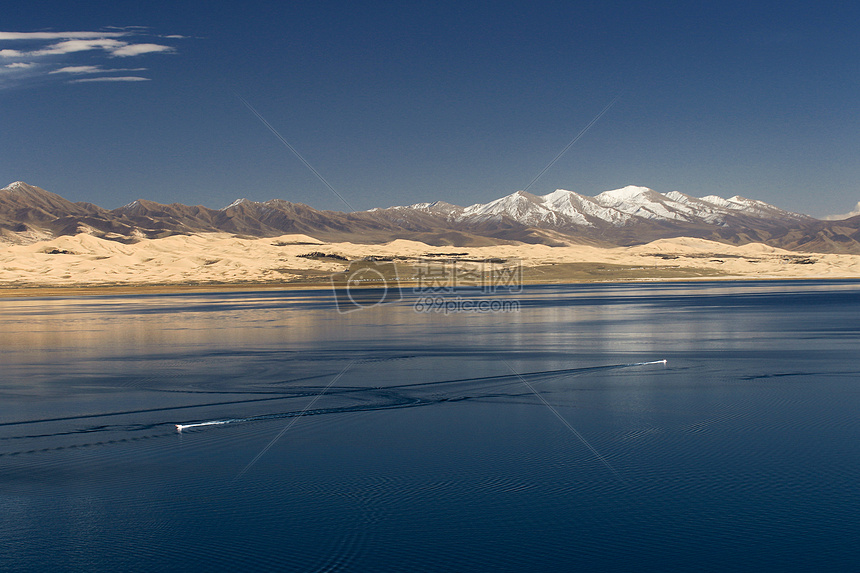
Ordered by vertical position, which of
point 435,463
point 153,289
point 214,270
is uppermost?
point 214,270

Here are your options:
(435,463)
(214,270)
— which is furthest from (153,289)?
(435,463)

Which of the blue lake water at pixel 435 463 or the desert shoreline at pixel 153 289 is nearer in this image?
the blue lake water at pixel 435 463

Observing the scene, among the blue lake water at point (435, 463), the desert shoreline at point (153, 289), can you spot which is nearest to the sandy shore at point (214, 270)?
the desert shoreline at point (153, 289)

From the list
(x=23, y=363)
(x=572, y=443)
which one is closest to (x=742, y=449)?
(x=572, y=443)

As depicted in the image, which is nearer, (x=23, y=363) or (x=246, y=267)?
(x=23, y=363)

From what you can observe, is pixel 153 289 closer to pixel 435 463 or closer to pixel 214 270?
pixel 214 270

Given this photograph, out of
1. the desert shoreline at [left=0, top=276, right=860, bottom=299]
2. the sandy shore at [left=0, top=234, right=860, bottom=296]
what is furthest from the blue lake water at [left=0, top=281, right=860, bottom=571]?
the sandy shore at [left=0, top=234, right=860, bottom=296]

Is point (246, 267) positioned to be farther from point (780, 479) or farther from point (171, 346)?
point (780, 479)

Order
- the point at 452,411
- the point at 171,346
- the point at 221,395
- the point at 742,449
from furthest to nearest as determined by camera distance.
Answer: the point at 171,346, the point at 221,395, the point at 452,411, the point at 742,449

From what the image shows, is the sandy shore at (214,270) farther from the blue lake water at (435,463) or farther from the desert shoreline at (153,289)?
the blue lake water at (435,463)
